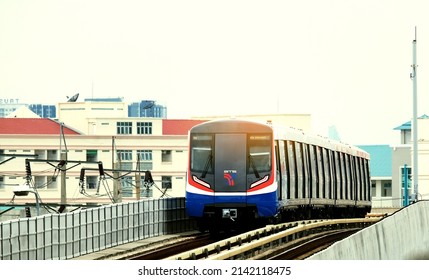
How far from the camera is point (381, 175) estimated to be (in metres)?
52.6

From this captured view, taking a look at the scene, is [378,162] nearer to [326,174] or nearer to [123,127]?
[123,127]

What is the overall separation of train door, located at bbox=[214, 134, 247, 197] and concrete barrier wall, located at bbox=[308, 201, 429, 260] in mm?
3258

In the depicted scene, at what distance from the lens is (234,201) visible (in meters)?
29.8

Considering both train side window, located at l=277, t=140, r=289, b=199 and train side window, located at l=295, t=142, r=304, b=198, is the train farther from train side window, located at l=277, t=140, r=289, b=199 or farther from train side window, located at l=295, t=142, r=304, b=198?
train side window, located at l=295, t=142, r=304, b=198

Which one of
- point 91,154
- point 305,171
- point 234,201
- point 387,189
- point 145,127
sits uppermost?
point 145,127

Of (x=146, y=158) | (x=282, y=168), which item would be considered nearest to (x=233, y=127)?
(x=282, y=168)

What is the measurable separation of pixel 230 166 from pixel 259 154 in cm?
74

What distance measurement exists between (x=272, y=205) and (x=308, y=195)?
6162mm

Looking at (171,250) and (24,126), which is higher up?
(24,126)

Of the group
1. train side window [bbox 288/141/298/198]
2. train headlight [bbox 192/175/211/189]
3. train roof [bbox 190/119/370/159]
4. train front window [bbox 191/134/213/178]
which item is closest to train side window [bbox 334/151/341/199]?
train side window [bbox 288/141/298/198]

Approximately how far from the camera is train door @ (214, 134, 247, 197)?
97.7ft

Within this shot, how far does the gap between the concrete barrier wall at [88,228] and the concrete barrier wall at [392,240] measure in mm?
5636
